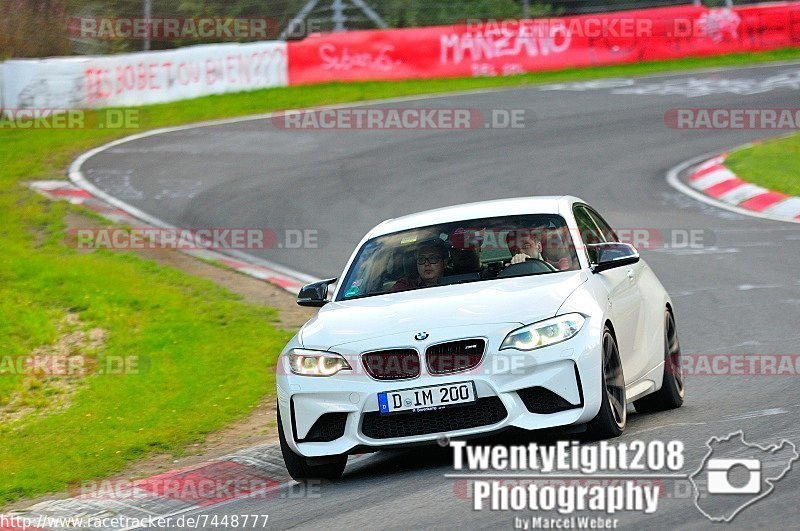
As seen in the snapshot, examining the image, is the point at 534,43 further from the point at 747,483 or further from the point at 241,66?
the point at 747,483

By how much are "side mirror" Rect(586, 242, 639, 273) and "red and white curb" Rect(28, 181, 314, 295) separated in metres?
6.02

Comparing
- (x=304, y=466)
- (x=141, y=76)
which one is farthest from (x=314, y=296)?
(x=141, y=76)

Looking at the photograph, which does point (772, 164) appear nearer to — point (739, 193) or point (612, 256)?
point (739, 193)

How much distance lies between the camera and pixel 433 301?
778 centimetres

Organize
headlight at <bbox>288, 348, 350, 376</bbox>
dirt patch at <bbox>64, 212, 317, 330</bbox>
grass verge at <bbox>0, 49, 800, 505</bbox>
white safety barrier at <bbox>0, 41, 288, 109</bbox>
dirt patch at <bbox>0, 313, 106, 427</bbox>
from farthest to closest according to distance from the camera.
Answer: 1. white safety barrier at <bbox>0, 41, 288, 109</bbox>
2. dirt patch at <bbox>64, 212, 317, 330</bbox>
3. dirt patch at <bbox>0, 313, 106, 427</bbox>
4. grass verge at <bbox>0, 49, 800, 505</bbox>
5. headlight at <bbox>288, 348, 350, 376</bbox>

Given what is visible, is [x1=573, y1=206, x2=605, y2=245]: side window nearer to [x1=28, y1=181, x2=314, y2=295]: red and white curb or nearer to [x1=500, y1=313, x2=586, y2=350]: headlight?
[x1=500, y1=313, x2=586, y2=350]: headlight

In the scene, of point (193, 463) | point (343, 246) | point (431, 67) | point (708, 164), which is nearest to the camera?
point (193, 463)

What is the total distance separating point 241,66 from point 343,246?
12.8 metres

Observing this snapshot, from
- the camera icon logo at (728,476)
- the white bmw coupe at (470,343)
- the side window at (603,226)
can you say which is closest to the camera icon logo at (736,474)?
the camera icon logo at (728,476)

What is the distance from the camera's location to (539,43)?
30.3 meters

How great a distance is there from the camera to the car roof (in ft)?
28.6

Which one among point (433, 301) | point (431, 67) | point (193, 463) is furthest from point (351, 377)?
point (431, 67)

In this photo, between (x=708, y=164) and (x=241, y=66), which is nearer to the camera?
(x=708, y=164)

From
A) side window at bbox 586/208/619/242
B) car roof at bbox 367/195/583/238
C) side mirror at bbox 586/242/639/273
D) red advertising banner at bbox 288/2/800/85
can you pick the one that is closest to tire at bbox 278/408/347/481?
car roof at bbox 367/195/583/238
